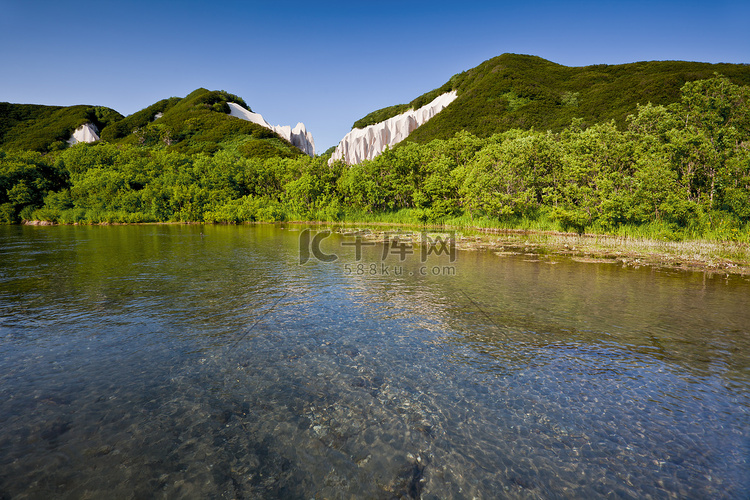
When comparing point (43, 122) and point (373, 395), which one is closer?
point (373, 395)

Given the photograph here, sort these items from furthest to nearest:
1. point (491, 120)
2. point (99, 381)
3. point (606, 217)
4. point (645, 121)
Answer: point (491, 120) → point (645, 121) → point (606, 217) → point (99, 381)

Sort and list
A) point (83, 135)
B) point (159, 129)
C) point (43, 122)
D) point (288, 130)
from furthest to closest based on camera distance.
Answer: point (288, 130) < point (43, 122) < point (83, 135) < point (159, 129)

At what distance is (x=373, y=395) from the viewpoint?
7.48 metres

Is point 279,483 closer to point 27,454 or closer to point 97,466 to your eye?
point 97,466

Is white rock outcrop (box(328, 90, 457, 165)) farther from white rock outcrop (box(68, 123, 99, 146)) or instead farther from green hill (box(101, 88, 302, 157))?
white rock outcrop (box(68, 123, 99, 146))

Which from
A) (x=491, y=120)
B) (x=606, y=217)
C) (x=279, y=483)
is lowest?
(x=279, y=483)

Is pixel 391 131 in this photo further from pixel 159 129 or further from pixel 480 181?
pixel 480 181

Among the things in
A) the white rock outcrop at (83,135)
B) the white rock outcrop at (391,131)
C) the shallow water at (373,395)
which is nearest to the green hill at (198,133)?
the white rock outcrop at (83,135)

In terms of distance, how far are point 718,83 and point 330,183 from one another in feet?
212

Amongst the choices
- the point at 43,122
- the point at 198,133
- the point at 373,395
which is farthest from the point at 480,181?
the point at 43,122

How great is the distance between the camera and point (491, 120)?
110 meters

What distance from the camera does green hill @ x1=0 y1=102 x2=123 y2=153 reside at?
136m

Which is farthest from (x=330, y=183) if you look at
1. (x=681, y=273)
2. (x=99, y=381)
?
(x=99, y=381)

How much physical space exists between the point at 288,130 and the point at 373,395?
188m
